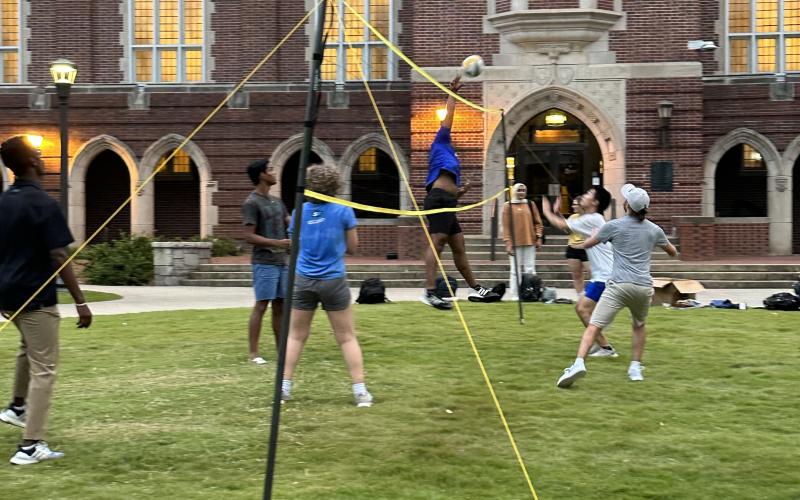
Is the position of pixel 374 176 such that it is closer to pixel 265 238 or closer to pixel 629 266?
pixel 265 238

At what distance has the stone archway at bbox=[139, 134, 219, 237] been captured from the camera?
87.0 ft

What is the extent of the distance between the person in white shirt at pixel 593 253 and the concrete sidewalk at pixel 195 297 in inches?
246

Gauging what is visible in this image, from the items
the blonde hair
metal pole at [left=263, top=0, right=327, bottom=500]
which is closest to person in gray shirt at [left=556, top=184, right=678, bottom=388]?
the blonde hair

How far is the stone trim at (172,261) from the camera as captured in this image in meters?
20.8

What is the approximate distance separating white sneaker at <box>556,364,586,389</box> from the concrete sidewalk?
25.9 feet

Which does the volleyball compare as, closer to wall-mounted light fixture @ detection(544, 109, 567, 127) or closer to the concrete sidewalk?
the concrete sidewalk

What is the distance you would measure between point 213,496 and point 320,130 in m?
21.5

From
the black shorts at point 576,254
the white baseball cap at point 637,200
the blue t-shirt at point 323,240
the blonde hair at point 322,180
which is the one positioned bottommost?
the black shorts at point 576,254

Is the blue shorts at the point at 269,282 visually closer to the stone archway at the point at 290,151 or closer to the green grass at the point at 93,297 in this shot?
the green grass at the point at 93,297

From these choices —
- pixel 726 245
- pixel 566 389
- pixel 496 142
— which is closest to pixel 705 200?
pixel 726 245

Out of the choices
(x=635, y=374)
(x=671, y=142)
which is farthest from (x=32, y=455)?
(x=671, y=142)

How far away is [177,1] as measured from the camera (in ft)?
89.9

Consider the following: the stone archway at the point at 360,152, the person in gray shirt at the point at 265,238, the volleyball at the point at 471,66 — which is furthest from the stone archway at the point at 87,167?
the person in gray shirt at the point at 265,238

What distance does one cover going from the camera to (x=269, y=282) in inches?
349
